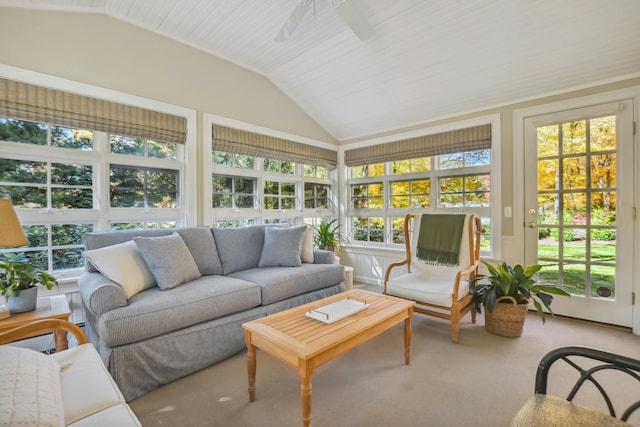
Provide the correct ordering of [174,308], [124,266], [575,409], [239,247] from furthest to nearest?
[239,247] < [124,266] < [174,308] < [575,409]

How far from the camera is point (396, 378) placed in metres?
1.94

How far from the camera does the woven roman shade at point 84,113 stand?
7.06 feet

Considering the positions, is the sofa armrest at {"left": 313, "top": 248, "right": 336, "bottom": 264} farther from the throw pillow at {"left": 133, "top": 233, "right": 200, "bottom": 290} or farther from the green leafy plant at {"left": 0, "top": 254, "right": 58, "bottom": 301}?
the green leafy plant at {"left": 0, "top": 254, "right": 58, "bottom": 301}

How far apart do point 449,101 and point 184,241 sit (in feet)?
10.5

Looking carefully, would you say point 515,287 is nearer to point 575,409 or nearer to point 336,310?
point 336,310

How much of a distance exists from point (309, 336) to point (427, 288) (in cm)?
147

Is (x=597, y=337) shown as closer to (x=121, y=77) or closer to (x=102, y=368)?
(x=102, y=368)

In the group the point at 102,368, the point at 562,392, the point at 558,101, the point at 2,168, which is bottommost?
the point at 562,392

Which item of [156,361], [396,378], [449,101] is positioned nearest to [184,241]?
[156,361]

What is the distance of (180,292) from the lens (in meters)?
2.10

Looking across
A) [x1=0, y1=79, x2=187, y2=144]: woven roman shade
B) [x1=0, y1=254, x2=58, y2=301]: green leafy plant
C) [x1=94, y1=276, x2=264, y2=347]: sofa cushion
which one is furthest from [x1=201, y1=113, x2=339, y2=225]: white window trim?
[x1=0, y1=254, x2=58, y2=301]: green leafy plant

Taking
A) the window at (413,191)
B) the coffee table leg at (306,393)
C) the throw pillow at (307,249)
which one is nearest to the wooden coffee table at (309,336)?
the coffee table leg at (306,393)

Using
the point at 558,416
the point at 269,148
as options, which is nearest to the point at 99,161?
the point at 269,148

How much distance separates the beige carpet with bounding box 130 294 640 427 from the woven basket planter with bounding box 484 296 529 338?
0.08 m
